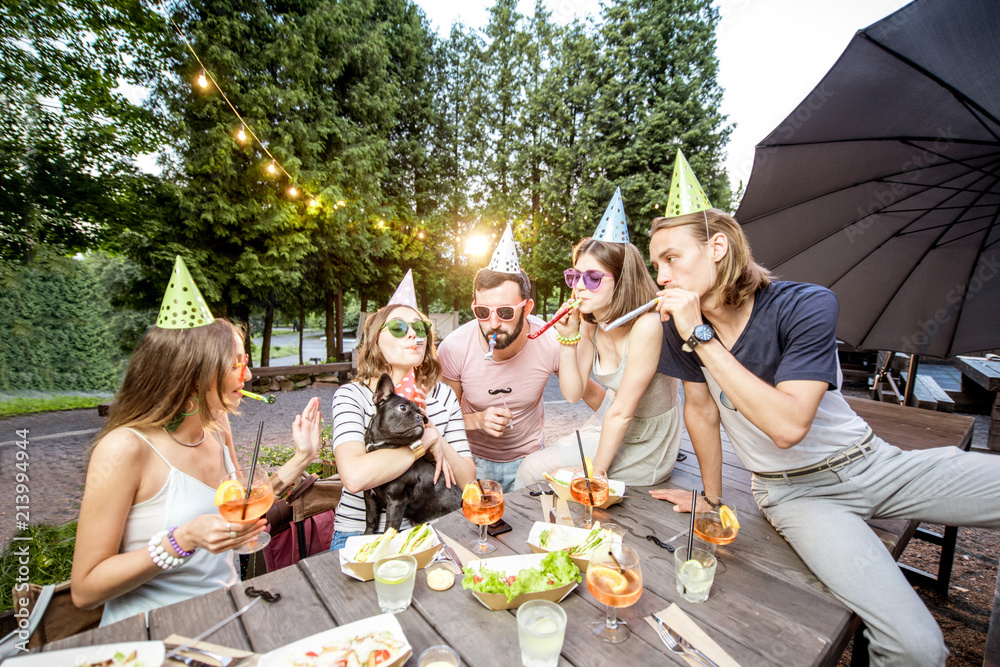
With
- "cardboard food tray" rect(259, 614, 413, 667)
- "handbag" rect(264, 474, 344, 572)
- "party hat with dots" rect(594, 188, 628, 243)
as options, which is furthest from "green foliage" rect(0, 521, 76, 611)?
"party hat with dots" rect(594, 188, 628, 243)

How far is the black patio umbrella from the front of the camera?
2.27 meters

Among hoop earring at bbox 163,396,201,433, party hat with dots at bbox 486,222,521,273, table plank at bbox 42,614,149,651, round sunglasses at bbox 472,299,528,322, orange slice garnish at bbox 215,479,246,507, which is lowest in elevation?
table plank at bbox 42,614,149,651

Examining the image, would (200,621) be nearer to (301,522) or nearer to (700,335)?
(301,522)

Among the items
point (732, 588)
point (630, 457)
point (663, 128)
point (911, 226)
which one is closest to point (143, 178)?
point (630, 457)

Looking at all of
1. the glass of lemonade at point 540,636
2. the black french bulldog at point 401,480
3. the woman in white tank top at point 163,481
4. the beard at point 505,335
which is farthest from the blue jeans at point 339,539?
the beard at point 505,335

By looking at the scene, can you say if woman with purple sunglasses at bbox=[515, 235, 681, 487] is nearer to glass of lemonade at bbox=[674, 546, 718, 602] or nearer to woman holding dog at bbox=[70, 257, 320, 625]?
glass of lemonade at bbox=[674, 546, 718, 602]

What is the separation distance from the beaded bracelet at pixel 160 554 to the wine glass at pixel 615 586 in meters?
1.58

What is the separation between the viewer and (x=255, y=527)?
66.7 inches

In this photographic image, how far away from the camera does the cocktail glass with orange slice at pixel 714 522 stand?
171cm

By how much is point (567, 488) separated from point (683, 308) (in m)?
1.01

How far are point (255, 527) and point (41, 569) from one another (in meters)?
2.21

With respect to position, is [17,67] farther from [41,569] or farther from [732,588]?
[732,588]

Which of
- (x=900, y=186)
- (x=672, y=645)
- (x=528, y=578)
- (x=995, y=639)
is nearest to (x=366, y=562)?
(x=528, y=578)

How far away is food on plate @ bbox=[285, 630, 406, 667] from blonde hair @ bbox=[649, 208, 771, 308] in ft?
6.67
